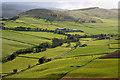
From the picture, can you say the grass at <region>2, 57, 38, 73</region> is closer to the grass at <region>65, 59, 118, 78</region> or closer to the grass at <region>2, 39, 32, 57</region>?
the grass at <region>2, 39, 32, 57</region>

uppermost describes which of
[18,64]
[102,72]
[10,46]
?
[10,46]

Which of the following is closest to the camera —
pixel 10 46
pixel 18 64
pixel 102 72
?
pixel 102 72

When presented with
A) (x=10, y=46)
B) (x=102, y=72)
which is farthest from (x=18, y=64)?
(x=102, y=72)

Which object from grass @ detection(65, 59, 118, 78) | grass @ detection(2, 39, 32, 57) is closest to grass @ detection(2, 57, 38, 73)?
grass @ detection(2, 39, 32, 57)

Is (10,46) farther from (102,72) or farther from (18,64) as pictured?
(102,72)

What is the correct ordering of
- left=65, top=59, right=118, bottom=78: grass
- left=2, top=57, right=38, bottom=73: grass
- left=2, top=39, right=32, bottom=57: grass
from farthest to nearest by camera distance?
left=2, top=39, right=32, bottom=57: grass, left=2, top=57, right=38, bottom=73: grass, left=65, top=59, right=118, bottom=78: grass

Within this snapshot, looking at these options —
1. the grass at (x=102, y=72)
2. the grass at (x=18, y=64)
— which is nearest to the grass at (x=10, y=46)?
the grass at (x=18, y=64)

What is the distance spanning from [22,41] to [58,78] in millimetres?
81691

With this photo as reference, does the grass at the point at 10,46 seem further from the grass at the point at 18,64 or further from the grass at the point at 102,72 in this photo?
the grass at the point at 102,72

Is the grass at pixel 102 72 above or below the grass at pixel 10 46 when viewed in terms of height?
below

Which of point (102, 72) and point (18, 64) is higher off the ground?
point (102, 72)

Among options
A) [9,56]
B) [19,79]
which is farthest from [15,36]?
[19,79]

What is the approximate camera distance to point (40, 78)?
55906 millimetres

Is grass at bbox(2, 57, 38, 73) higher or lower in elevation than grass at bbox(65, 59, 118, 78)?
lower
